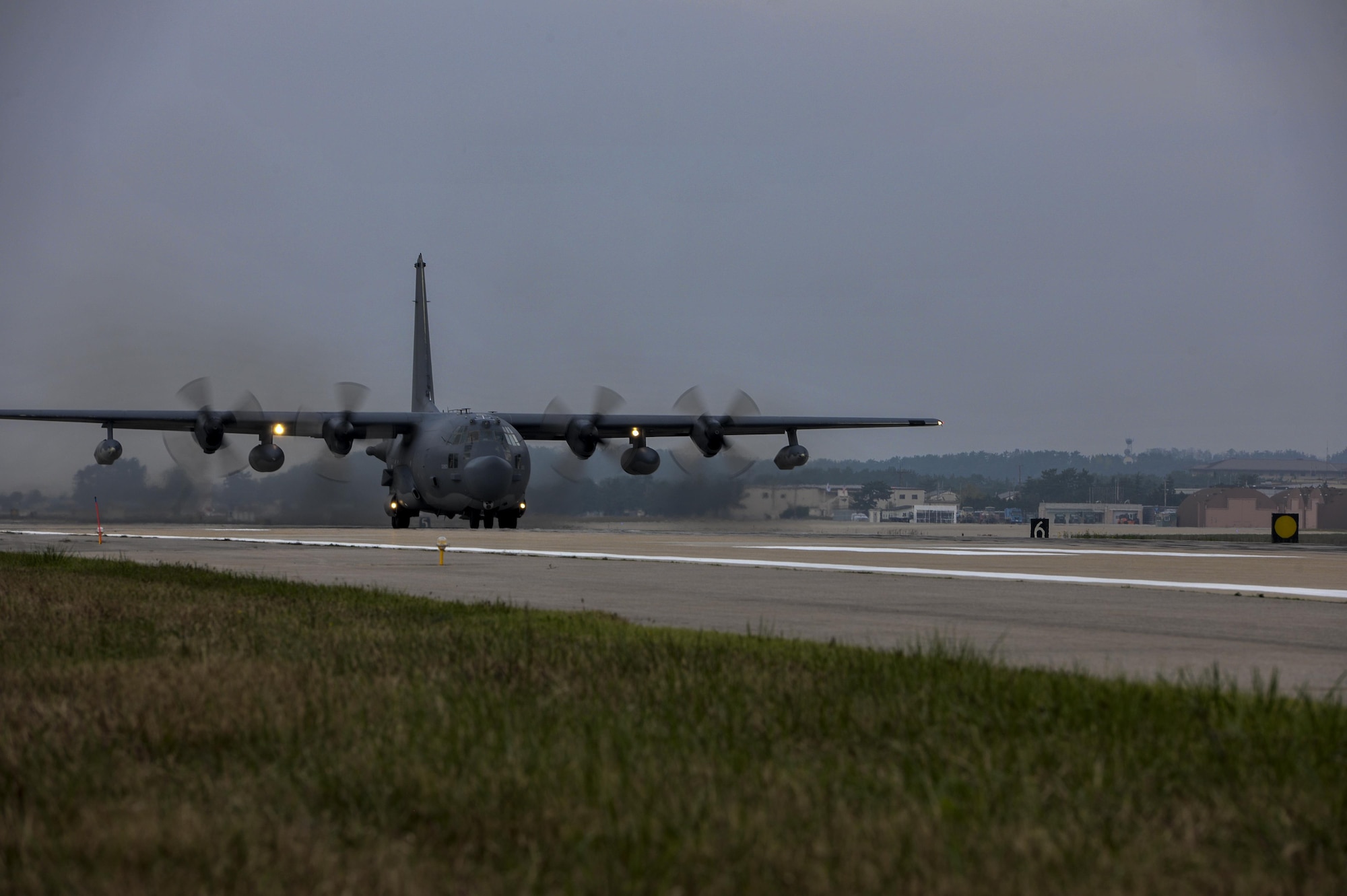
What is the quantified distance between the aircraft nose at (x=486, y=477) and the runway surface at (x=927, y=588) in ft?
41.4

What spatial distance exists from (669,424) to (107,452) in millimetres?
20889

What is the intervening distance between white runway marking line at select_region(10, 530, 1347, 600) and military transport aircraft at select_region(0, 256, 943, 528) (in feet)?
46.1

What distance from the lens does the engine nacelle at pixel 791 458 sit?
50125mm

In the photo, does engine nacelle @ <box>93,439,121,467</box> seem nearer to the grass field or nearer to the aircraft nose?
the aircraft nose

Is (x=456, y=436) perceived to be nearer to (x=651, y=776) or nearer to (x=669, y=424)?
(x=669, y=424)

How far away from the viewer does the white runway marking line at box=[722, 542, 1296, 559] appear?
27.1 meters

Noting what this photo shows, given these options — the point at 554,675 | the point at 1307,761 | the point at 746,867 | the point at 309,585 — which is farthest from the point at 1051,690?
the point at 309,585

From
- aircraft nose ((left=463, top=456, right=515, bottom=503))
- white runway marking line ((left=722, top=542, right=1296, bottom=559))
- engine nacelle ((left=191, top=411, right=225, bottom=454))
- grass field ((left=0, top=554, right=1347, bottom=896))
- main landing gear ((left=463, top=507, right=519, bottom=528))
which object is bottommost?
main landing gear ((left=463, top=507, right=519, bottom=528))

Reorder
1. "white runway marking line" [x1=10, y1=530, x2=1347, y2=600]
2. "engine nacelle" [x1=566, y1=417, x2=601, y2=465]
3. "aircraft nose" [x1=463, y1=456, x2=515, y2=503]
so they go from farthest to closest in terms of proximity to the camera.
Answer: "engine nacelle" [x1=566, y1=417, x2=601, y2=465]
"aircraft nose" [x1=463, y1=456, x2=515, y2=503]
"white runway marking line" [x1=10, y1=530, x2=1347, y2=600]

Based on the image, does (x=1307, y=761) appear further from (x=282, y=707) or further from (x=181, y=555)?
(x=181, y=555)

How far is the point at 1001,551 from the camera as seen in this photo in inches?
1134

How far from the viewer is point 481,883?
3.55 metres

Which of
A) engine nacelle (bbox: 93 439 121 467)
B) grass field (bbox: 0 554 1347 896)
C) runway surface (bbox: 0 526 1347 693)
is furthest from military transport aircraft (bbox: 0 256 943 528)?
grass field (bbox: 0 554 1347 896)

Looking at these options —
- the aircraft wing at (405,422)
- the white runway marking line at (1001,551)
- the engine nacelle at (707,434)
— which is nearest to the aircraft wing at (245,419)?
the aircraft wing at (405,422)
